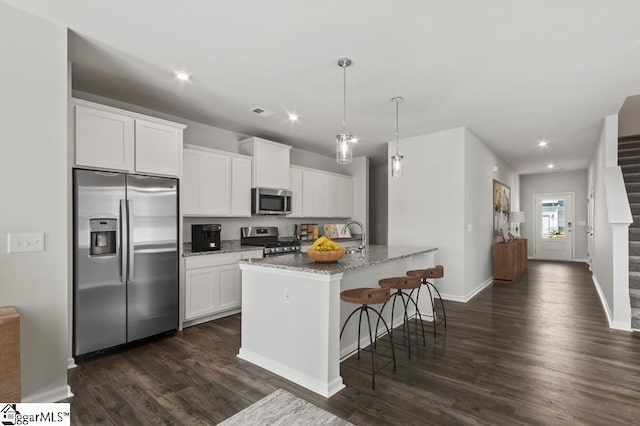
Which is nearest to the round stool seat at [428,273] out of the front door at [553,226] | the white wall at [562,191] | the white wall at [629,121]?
the white wall at [629,121]

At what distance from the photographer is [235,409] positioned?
219 cm

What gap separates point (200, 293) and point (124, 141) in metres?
1.88

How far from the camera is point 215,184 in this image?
4465 millimetres

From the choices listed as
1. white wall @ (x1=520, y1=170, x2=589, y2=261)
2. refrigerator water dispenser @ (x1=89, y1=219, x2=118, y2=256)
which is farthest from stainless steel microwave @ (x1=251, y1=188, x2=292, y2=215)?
white wall @ (x1=520, y1=170, x2=589, y2=261)

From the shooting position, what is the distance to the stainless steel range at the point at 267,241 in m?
4.79

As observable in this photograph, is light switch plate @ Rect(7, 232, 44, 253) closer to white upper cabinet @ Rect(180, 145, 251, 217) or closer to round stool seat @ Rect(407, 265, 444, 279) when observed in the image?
white upper cabinet @ Rect(180, 145, 251, 217)

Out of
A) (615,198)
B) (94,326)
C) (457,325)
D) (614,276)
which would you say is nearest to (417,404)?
(457,325)

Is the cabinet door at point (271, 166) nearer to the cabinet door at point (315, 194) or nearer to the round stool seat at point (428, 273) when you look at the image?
the cabinet door at point (315, 194)

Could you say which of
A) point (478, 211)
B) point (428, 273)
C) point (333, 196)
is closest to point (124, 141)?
point (428, 273)

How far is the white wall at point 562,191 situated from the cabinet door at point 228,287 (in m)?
9.49

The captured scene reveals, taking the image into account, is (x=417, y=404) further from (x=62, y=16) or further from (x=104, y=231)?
(x=62, y=16)

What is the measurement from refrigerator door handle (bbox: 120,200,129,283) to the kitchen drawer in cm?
69

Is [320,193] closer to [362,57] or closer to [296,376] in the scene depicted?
[362,57]

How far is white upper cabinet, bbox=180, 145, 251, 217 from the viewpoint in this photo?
416 centimetres
